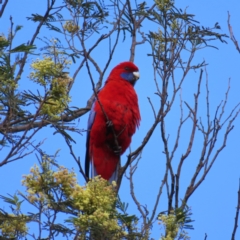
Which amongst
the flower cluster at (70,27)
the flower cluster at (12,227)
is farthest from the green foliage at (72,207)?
the flower cluster at (70,27)

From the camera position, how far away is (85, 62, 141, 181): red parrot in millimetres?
4477

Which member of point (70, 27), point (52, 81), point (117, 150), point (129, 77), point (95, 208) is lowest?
point (95, 208)

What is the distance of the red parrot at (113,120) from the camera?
448 centimetres

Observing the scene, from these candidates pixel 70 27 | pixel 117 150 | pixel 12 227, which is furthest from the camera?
pixel 117 150

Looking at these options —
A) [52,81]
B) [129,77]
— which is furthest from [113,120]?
[52,81]

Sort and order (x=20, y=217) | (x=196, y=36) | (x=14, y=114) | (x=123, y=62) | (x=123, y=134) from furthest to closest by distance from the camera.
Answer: (x=123, y=62), (x=123, y=134), (x=196, y=36), (x=14, y=114), (x=20, y=217)

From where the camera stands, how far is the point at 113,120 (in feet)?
14.6

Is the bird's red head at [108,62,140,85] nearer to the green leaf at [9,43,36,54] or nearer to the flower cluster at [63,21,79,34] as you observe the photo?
the flower cluster at [63,21,79,34]

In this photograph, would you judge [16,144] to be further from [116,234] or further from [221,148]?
[221,148]

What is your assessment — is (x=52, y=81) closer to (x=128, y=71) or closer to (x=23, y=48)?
(x=23, y=48)

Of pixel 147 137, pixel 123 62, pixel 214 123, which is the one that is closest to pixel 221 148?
pixel 214 123

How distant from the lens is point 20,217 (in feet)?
7.61

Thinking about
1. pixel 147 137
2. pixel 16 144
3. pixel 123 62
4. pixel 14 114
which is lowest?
pixel 16 144

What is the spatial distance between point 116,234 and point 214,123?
4.54ft
